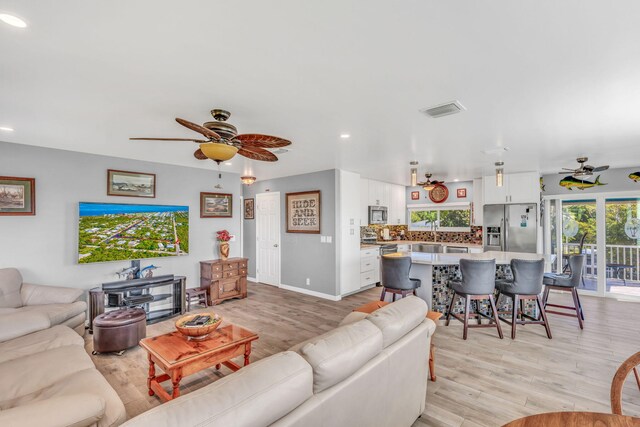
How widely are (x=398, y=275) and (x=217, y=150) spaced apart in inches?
111

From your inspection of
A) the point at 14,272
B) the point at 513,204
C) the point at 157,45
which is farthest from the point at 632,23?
the point at 14,272

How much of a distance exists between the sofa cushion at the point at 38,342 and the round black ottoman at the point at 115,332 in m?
0.39

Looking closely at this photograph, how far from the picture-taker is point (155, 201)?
15.9ft

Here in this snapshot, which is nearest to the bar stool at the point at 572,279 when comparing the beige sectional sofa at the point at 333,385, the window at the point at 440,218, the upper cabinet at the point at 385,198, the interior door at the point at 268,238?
the window at the point at 440,218

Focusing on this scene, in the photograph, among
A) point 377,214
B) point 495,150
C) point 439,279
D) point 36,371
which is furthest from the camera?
point 377,214

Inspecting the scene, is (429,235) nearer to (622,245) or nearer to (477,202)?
(477,202)

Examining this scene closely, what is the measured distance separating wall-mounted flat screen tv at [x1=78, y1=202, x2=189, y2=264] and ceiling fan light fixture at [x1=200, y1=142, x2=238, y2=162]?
289 cm

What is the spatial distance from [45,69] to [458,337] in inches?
183

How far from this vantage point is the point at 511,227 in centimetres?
600

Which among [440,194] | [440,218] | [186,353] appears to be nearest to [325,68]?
[186,353]

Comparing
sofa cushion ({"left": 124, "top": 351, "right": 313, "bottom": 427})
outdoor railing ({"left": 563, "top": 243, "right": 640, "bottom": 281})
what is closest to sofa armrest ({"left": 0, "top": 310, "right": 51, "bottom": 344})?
sofa cushion ({"left": 124, "top": 351, "right": 313, "bottom": 427})

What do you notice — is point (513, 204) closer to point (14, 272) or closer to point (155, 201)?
point (155, 201)

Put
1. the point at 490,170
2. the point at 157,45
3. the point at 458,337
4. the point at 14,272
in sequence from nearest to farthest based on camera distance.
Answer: the point at 157,45, the point at 14,272, the point at 458,337, the point at 490,170

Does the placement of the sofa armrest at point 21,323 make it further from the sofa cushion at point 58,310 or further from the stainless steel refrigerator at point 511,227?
the stainless steel refrigerator at point 511,227
